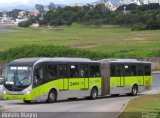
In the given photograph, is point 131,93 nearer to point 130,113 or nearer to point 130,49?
point 130,113

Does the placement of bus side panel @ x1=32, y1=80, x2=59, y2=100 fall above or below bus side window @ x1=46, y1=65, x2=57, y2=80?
below

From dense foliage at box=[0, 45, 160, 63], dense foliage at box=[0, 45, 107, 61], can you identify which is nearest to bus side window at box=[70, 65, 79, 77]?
dense foliage at box=[0, 45, 160, 63]

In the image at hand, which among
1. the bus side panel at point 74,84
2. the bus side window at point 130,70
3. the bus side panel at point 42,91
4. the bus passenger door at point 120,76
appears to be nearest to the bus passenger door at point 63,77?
the bus side panel at point 74,84

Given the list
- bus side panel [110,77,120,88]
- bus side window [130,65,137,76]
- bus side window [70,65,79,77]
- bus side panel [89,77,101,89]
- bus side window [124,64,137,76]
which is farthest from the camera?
bus side window [130,65,137,76]

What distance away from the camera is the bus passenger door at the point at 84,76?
34.2 metres

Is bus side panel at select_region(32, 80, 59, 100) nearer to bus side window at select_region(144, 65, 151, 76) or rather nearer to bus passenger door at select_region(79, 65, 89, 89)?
bus passenger door at select_region(79, 65, 89, 89)

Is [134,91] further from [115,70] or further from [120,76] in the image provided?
[115,70]

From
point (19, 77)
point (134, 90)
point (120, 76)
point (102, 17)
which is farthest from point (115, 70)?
point (102, 17)

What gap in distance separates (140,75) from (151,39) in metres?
69.4

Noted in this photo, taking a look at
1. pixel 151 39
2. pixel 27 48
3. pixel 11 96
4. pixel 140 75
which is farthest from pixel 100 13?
pixel 11 96

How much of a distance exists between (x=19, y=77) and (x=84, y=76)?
5.98 metres

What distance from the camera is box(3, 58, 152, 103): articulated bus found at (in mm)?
29531

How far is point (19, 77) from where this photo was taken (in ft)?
97.2

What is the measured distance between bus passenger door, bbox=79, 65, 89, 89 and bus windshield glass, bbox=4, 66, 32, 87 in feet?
17.5
